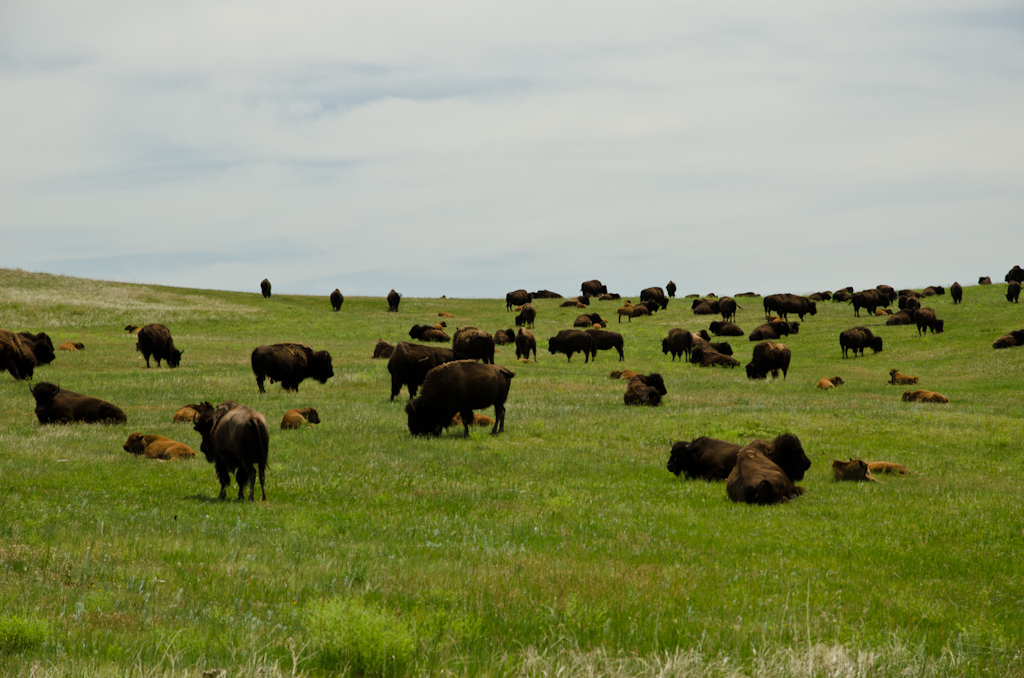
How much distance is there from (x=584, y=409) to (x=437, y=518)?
14131 millimetres

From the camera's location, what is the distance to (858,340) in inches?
1898

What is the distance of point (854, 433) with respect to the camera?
19719mm

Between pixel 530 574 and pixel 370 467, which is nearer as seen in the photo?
pixel 530 574

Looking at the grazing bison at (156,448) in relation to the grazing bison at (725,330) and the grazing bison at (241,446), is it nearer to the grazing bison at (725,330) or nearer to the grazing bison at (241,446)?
the grazing bison at (241,446)

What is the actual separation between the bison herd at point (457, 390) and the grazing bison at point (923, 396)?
5 centimetres

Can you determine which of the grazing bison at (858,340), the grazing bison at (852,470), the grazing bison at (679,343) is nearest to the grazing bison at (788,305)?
the grazing bison at (858,340)

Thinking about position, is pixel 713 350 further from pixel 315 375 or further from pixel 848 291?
pixel 848 291

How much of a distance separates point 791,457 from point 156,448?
13.0 metres

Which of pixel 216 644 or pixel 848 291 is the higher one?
pixel 848 291

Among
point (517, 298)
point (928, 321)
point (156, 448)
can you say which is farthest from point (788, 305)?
point (156, 448)

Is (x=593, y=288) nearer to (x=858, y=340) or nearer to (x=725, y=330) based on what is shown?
(x=725, y=330)

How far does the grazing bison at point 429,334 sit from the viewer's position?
5103cm

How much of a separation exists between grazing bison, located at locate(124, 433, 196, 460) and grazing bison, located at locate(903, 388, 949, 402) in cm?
2546

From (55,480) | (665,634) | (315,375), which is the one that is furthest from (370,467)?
(315,375)
